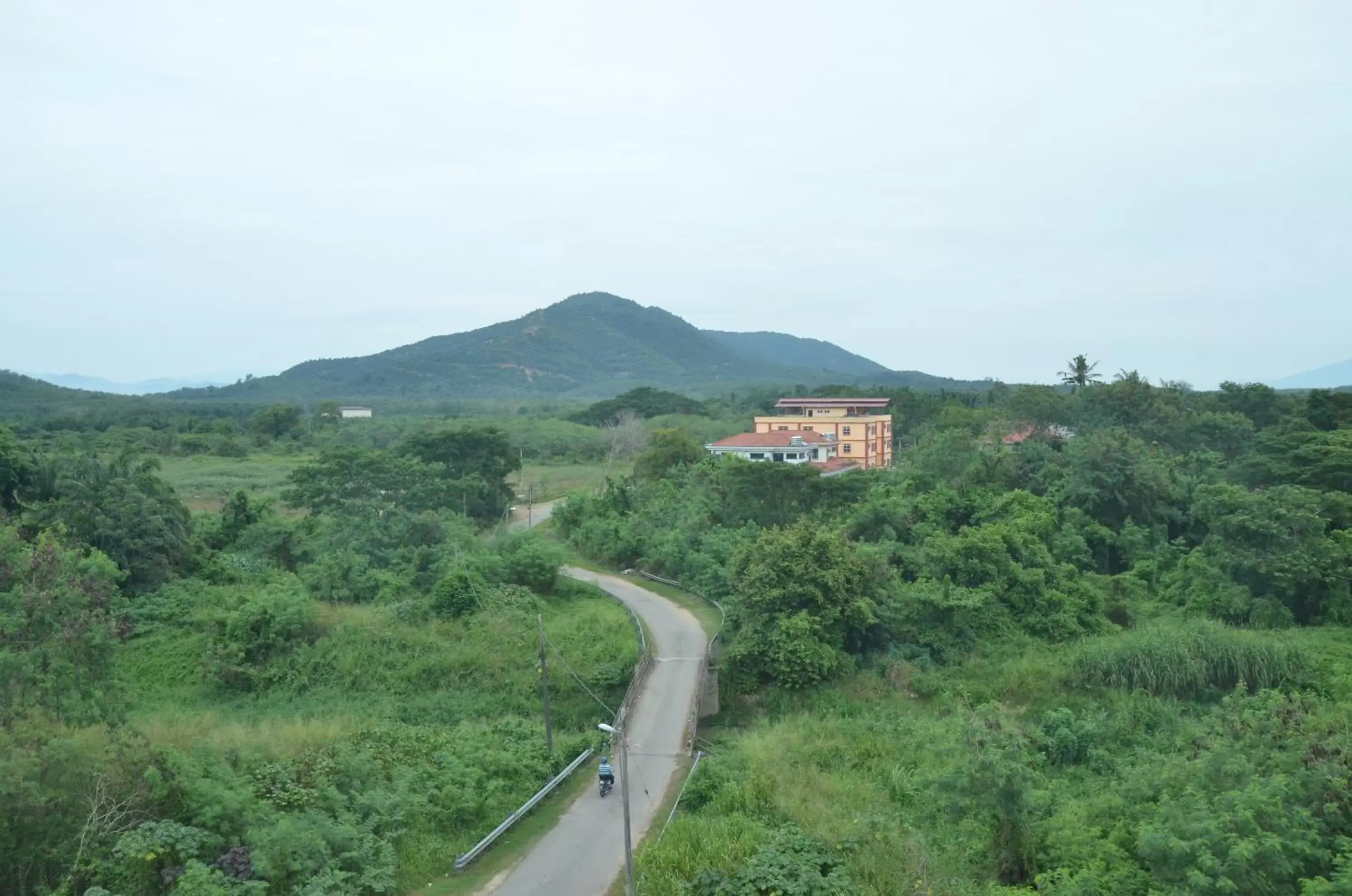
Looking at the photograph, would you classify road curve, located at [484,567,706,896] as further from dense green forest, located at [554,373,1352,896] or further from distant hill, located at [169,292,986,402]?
distant hill, located at [169,292,986,402]

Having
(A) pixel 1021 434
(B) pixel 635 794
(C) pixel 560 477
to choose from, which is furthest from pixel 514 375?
(B) pixel 635 794

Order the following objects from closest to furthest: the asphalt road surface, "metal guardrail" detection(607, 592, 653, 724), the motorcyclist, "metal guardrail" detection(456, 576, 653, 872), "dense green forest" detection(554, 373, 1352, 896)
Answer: "dense green forest" detection(554, 373, 1352, 896) → "metal guardrail" detection(456, 576, 653, 872) → the motorcyclist → "metal guardrail" detection(607, 592, 653, 724) → the asphalt road surface

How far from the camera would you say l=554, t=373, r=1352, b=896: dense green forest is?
11547 millimetres

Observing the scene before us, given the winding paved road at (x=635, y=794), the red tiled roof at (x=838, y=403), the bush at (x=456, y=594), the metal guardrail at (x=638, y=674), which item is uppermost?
the red tiled roof at (x=838, y=403)

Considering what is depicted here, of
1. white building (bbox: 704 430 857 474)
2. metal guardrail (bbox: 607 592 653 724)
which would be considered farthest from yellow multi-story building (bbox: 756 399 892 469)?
metal guardrail (bbox: 607 592 653 724)

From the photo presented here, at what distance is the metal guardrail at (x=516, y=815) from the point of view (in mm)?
12953

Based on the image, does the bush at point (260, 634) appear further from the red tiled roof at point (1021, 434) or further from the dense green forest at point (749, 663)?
the red tiled roof at point (1021, 434)

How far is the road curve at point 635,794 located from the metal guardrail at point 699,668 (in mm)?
90

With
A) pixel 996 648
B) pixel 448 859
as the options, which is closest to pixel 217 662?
pixel 448 859

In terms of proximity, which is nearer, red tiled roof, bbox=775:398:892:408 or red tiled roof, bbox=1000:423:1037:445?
red tiled roof, bbox=1000:423:1037:445

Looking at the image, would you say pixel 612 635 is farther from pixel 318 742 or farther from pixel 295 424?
pixel 295 424

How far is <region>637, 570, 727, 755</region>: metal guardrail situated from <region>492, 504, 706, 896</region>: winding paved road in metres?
0.11

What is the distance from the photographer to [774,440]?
4275cm

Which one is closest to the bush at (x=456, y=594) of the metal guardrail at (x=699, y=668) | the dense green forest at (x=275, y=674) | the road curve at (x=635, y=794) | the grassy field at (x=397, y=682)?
the dense green forest at (x=275, y=674)
